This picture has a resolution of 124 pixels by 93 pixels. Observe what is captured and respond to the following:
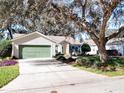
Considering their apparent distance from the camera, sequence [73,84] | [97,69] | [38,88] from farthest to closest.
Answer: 1. [97,69]
2. [73,84]
3. [38,88]

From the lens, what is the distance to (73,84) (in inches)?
555

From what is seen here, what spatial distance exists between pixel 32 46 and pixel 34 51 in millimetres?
910

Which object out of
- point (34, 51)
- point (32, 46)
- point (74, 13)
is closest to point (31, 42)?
point (32, 46)

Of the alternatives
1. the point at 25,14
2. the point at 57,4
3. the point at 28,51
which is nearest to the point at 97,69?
the point at 57,4

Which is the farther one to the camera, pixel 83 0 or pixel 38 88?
pixel 83 0

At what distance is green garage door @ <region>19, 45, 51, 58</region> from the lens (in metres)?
40.0

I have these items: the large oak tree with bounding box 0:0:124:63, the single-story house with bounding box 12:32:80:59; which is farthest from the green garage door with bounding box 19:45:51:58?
the large oak tree with bounding box 0:0:124:63

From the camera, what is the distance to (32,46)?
4075 cm

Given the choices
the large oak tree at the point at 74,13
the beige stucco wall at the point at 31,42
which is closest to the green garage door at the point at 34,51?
the beige stucco wall at the point at 31,42

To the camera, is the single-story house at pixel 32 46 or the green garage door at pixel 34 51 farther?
the green garage door at pixel 34 51

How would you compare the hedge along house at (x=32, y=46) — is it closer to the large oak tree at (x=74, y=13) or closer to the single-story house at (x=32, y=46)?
the single-story house at (x=32, y=46)

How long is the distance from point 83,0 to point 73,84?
36.7 ft

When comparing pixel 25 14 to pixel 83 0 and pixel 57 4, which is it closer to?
pixel 57 4

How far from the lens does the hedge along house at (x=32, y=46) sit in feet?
130
